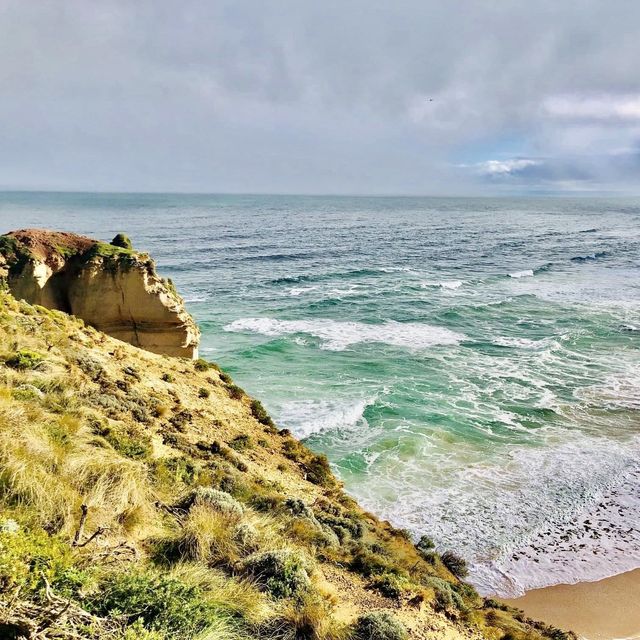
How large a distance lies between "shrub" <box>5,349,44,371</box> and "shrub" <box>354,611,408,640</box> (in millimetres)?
9121

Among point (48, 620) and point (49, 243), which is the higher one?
point (49, 243)

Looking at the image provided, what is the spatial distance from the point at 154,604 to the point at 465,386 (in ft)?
71.0

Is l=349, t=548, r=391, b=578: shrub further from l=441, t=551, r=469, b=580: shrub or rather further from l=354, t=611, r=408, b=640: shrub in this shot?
l=441, t=551, r=469, b=580: shrub

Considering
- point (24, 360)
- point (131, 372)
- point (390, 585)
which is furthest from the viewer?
point (131, 372)

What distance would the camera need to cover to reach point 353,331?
112 feet

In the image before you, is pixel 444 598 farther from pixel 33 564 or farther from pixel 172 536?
pixel 33 564

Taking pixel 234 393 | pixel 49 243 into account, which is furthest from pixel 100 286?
pixel 234 393

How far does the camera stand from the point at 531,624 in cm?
1070

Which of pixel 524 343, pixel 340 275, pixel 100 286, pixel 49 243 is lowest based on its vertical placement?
pixel 524 343

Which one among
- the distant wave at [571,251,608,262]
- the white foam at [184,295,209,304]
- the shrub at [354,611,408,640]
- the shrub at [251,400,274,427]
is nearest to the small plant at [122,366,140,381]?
the shrub at [251,400,274,427]

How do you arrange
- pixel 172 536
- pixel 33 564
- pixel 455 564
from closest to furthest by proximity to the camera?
pixel 33 564 → pixel 172 536 → pixel 455 564

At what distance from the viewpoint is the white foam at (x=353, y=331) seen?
3175cm

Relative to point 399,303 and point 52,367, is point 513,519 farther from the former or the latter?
point 399,303

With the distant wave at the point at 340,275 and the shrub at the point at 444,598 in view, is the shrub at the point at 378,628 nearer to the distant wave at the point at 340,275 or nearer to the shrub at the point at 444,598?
the shrub at the point at 444,598
